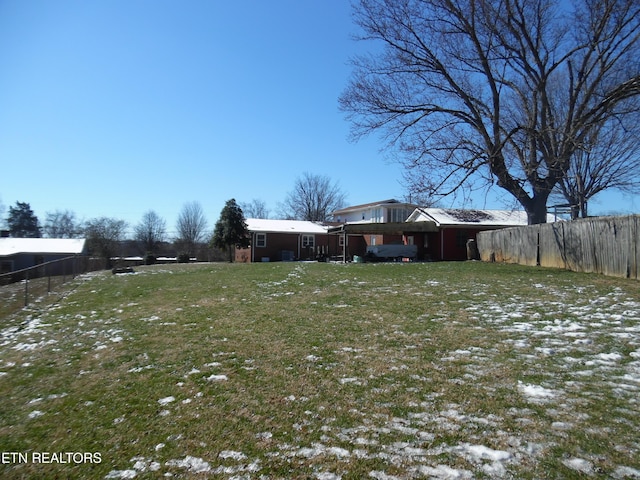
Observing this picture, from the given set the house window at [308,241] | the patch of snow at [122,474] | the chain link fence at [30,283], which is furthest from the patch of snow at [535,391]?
the house window at [308,241]

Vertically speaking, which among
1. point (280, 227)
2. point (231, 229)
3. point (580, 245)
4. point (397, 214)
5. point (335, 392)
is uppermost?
point (397, 214)

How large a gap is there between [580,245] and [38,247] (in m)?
48.4

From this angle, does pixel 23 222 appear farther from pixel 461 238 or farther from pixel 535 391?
pixel 535 391

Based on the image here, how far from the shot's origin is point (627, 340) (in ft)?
18.2

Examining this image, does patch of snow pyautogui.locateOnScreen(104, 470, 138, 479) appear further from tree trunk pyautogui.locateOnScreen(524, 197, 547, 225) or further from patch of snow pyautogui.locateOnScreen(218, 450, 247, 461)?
tree trunk pyautogui.locateOnScreen(524, 197, 547, 225)

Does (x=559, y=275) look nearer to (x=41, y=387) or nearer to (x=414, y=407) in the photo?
(x=414, y=407)

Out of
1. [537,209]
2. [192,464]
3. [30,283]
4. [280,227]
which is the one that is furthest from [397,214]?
[192,464]

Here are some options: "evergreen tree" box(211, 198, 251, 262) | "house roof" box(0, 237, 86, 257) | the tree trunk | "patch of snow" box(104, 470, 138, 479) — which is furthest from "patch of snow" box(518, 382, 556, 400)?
"house roof" box(0, 237, 86, 257)

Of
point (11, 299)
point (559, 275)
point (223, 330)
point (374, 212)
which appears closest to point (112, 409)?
point (223, 330)

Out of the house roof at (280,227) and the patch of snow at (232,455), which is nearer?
the patch of snow at (232,455)

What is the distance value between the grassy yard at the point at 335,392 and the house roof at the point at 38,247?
3882 centimetres

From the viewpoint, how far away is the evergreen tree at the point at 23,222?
64.7 m

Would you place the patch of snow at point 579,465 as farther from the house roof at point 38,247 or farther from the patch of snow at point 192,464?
Result: the house roof at point 38,247

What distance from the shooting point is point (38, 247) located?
41.7 meters
